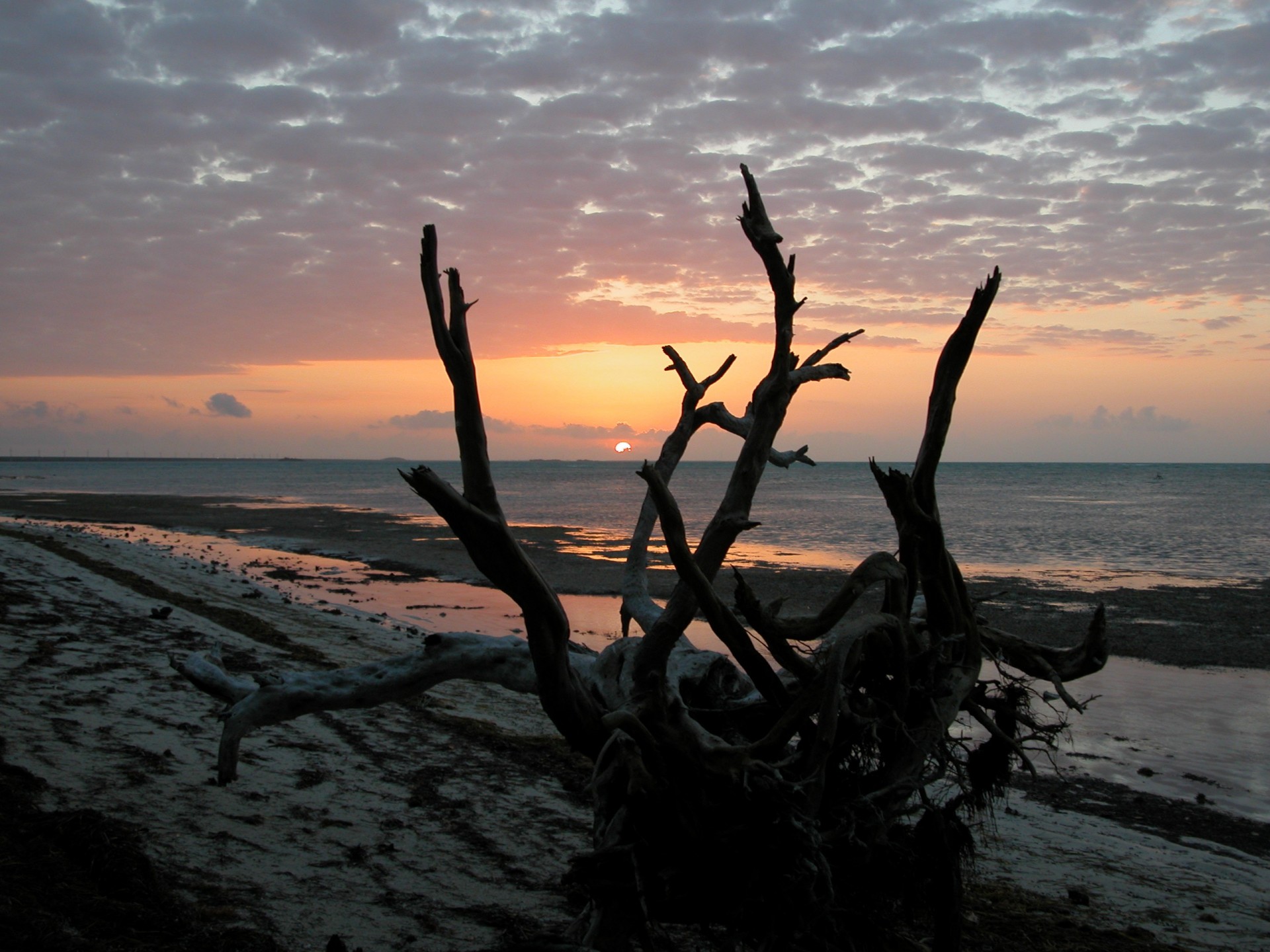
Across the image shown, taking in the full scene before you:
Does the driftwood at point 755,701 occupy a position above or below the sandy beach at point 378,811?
above

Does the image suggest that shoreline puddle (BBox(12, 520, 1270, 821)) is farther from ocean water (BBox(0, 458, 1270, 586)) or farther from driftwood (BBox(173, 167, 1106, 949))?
ocean water (BBox(0, 458, 1270, 586))

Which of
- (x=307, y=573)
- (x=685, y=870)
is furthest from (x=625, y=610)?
(x=307, y=573)

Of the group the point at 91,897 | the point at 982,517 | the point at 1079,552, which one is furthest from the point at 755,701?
the point at 982,517

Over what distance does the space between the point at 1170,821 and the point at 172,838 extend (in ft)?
23.3

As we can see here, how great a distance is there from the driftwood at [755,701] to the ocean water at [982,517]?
160 centimetres

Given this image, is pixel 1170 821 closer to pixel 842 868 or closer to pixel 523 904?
pixel 842 868

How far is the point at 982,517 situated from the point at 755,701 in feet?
136

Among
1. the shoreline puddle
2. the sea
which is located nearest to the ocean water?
the sea

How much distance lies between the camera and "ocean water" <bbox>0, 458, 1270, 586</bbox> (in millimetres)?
24703

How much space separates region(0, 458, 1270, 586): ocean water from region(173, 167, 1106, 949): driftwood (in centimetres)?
160

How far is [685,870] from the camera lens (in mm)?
3627

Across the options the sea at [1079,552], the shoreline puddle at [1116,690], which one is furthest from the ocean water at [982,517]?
the shoreline puddle at [1116,690]

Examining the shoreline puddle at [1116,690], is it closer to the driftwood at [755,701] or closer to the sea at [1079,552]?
the sea at [1079,552]

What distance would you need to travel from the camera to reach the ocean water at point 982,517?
973 inches
